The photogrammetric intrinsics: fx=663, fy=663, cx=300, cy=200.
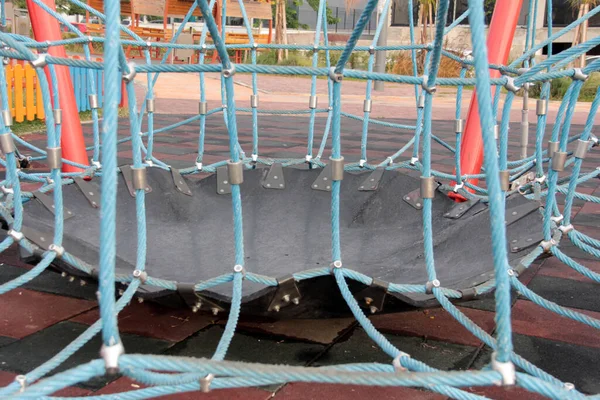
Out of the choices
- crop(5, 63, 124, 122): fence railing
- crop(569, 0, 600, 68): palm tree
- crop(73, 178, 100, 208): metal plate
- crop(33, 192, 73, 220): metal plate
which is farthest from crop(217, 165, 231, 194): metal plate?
crop(569, 0, 600, 68): palm tree

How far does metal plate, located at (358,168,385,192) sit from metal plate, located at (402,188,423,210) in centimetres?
10

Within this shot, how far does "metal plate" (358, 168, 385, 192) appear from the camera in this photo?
68.3 inches

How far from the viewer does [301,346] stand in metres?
1.22

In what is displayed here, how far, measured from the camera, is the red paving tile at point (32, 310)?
4.17 ft

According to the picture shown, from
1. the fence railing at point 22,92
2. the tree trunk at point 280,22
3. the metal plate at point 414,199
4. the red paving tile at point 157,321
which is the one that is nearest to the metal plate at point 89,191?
the red paving tile at point 157,321

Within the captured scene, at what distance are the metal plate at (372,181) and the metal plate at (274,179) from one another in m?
0.21

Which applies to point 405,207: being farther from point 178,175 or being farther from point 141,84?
point 141,84

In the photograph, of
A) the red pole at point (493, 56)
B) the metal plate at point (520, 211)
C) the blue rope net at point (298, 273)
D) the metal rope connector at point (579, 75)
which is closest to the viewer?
the blue rope net at point (298, 273)

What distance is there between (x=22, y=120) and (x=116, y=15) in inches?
158

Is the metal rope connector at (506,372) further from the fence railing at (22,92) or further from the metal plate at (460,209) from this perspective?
the fence railing at (22,92)

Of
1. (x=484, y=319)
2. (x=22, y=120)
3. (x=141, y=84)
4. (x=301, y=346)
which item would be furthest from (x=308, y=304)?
(x=141, y=84)

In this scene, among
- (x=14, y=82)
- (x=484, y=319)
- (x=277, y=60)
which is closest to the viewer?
(x=484, y=319)

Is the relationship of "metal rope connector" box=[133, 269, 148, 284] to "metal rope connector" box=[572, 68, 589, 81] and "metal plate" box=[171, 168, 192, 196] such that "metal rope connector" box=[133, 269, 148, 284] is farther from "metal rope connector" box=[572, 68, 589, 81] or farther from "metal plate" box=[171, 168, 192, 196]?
"metal rope connector" box=[572, 68, 589, 81]

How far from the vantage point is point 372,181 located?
1.75 m
